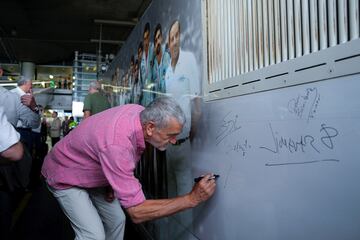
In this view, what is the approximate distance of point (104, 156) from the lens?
186 centimetres

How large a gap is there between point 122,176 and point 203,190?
44 centimetres

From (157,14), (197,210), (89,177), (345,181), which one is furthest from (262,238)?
(157,14)

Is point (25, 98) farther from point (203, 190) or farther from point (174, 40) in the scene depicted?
point (203, 190)

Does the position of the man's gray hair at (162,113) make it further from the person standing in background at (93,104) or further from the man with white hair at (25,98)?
the person standing in background at (93,104)

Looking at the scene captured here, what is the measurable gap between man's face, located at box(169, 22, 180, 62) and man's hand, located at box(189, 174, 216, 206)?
1037 mm

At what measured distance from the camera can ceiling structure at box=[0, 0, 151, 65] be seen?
8974 millimetres

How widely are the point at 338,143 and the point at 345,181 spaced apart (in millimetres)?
117

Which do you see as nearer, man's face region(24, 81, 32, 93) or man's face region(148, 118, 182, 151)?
man's face region(148, 118, 182, 151)

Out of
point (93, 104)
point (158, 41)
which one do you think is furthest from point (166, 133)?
point (93, 104)

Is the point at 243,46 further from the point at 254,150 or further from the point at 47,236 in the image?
the point at 47,236

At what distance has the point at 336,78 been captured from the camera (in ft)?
3.73

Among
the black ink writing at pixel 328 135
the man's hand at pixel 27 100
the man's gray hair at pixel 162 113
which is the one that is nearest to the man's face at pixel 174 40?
the man's gray hair at pixel 162 113
